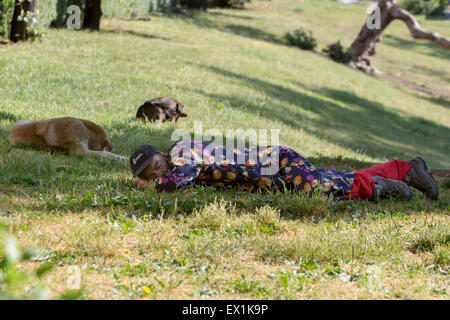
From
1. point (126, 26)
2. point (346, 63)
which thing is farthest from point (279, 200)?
point (346, 63)

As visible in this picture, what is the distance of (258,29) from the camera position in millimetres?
26375

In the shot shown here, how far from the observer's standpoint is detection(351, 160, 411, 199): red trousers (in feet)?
16.5

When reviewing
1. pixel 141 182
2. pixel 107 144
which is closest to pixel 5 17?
pixel 107 144

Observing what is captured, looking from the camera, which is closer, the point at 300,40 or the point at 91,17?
the point at 91,17

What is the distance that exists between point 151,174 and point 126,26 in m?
15.7

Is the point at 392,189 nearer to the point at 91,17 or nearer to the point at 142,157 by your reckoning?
the point at 142,157

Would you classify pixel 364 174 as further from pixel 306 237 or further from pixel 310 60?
pixel 310 60

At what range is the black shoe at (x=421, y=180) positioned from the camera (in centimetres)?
531

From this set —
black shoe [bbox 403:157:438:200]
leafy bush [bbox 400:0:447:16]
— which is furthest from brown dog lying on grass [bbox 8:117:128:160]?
leafy bush [bbox 400:0:447:16]

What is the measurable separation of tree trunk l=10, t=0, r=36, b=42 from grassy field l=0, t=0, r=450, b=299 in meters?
0.60

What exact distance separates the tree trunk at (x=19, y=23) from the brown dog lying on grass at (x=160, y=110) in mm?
6360

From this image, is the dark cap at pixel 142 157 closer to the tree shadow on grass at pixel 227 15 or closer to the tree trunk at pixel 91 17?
the tree trunk at pixel 91 17

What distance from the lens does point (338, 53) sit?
24094 millimetres

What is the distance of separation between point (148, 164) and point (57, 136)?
1.75 m
